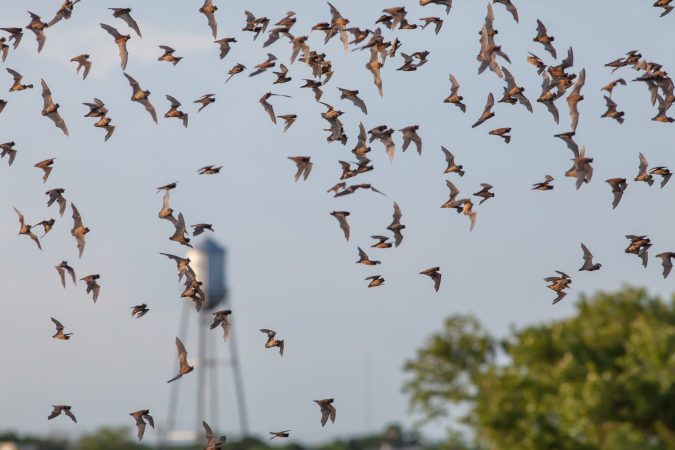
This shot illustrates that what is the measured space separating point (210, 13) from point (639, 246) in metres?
8.92

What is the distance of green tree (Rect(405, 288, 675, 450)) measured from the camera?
194ft

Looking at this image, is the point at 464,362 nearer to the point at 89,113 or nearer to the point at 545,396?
the point at 545,396

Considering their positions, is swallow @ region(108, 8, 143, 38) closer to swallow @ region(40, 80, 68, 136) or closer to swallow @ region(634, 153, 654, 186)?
swallow @ region(40, 80, 68, 136)

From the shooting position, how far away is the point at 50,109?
25.2m

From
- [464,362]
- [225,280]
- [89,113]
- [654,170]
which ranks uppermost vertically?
[225,280]

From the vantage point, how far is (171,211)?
977 inches

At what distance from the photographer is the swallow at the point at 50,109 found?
24.8 metres

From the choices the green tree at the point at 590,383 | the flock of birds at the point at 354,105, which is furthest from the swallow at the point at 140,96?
the green tree at the point at 590,383

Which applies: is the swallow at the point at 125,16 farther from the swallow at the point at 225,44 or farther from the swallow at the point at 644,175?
the swallow at the point at 644,175

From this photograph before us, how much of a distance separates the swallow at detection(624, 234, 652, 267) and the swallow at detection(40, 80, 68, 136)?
1053 centimetres

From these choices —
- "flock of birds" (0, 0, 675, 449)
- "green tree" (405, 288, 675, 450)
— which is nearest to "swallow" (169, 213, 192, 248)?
"flock of birds" (0, 0, 675, 449)

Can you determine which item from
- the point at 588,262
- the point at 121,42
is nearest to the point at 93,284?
the point at 121,42

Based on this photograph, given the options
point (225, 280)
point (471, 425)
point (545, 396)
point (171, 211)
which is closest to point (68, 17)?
point (171, 211)

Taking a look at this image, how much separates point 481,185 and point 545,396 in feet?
138
